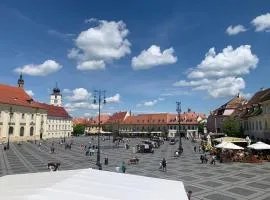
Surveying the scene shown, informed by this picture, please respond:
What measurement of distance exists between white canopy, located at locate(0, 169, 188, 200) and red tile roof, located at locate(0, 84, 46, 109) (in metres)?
70.2

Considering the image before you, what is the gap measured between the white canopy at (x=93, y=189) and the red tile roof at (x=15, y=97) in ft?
230

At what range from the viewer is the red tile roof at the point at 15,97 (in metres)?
75.6

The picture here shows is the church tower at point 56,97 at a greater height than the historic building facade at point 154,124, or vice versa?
the church tower at point 56,97

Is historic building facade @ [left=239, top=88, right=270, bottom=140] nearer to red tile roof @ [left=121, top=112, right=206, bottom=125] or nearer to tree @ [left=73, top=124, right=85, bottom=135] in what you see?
red tile roof @ [left=121, top=112, right=206, bottom=125]

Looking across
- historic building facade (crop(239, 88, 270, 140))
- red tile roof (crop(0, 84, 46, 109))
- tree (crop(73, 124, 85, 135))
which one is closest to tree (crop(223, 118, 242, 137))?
historic building facade (crop(239, 88, 270, 140))

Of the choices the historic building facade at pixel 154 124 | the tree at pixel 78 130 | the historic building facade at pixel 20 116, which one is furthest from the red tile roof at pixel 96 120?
the historic building facade at pixel 20 116

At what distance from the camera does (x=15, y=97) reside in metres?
80.8

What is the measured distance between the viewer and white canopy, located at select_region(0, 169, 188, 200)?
7.26 m

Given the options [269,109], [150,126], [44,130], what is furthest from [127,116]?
[269,109]

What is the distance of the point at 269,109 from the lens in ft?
149

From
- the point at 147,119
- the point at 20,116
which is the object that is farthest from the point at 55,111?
the point at 147,119

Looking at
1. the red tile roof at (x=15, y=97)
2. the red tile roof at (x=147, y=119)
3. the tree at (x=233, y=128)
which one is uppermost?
the red tile roof at (x=15, y=97)

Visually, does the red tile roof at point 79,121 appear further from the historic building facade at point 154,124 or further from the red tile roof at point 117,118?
the historic building facade at point 154,124

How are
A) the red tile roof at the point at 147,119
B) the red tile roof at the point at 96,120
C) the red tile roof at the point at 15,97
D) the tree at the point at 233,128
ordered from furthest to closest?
the red tile roof at the point at 96,120, the red tile roof at the point at 147,119, the red tile roof at the point at 15,97, the tree at the point at 233,128
